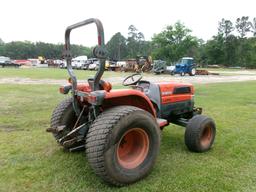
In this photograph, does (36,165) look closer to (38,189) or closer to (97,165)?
(38,189)

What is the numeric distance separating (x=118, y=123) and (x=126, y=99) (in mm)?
650

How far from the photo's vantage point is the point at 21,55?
92062mm

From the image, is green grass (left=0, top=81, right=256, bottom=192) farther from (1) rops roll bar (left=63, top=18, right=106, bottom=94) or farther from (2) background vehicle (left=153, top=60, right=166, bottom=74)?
(2) background vehicle (left=153, top=60, right=166, bottom=74)

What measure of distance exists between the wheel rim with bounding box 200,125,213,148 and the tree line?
25336 mm

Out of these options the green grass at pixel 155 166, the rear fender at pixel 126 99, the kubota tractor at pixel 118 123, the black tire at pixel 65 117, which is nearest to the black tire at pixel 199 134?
the kubota tractor at pixel 118 123

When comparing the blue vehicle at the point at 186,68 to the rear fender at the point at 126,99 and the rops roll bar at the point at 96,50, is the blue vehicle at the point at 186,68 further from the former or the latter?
the rops roll bar at the point at 96,50

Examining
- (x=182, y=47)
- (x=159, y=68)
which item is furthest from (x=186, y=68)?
(x=182, y=47)

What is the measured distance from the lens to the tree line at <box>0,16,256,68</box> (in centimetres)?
5300

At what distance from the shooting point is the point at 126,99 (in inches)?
143

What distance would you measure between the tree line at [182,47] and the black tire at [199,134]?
25.4 meters

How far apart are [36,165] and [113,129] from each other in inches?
54.8

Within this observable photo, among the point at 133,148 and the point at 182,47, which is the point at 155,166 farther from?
the point at 182,47

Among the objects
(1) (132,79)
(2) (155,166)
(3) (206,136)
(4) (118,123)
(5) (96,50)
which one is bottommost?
(2) (155,166)

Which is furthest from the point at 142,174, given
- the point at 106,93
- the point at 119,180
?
the point at 106,93
